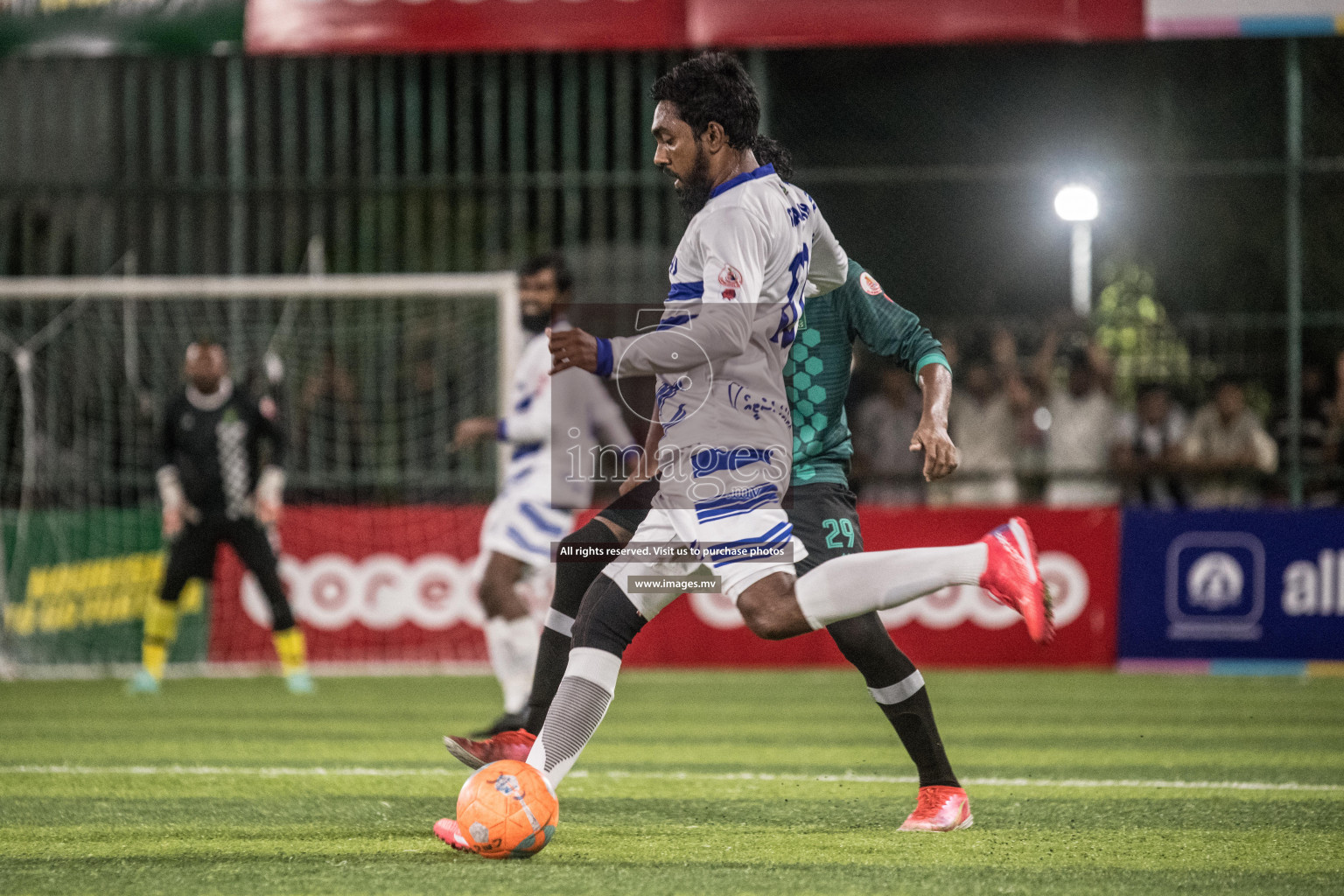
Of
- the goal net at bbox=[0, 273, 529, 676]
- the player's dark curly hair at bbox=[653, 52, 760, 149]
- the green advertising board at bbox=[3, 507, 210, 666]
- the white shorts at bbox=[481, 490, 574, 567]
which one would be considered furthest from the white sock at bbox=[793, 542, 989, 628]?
the green advertising board at bbox=[3, 507, 210, 666]

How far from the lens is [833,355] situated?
526cm

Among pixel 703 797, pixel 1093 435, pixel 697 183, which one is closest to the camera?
pixel 697 183

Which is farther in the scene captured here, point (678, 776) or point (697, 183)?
point (678, 776)

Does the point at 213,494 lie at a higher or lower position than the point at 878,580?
lower

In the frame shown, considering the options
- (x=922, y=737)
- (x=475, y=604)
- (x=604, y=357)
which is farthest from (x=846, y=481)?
(x=475, y=604)

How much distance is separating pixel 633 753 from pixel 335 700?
3.33m

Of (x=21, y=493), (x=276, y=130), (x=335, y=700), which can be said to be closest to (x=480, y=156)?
(x=276, y=130)

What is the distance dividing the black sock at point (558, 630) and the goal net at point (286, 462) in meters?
6.71

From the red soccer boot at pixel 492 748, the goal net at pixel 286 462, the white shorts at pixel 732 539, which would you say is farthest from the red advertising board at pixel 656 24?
the white shorts at pixel 732 539

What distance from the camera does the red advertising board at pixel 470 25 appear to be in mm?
13734

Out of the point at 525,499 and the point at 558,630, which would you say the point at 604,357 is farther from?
the point at 525,499

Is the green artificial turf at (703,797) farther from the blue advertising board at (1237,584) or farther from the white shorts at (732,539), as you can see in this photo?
the blue advertising board at (1237,584)

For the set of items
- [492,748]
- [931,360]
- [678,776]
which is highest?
[931,360]

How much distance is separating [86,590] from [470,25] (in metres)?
5.30
